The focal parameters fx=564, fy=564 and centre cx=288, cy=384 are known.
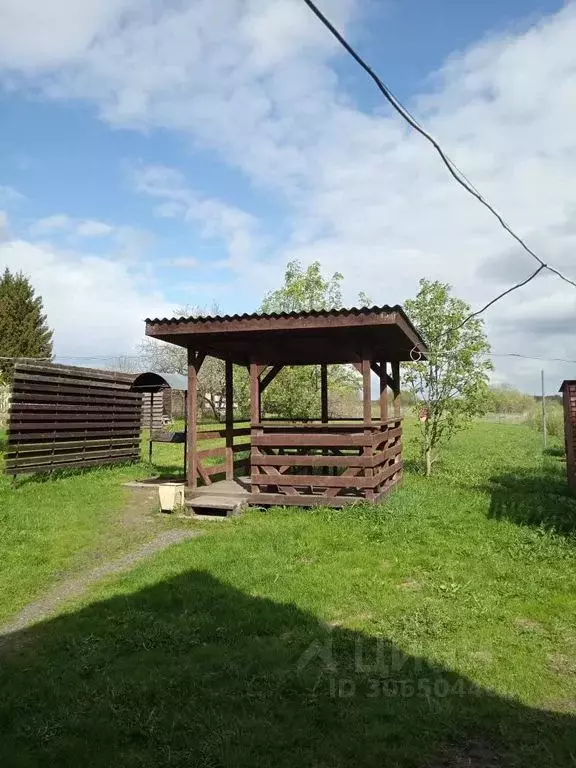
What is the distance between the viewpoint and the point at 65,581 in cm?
588

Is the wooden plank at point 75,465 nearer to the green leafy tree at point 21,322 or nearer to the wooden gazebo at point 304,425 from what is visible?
the wooden gazebo at point 304,425

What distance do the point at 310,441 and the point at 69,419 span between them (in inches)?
262

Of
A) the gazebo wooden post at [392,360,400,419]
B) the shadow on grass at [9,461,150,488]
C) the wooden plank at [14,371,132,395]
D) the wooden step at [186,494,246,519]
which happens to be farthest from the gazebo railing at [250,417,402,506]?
the wooden plank at [14,371,132,395]

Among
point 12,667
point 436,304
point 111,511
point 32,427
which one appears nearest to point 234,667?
point 12,667

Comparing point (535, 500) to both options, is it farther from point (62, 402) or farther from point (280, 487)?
point (62, 402)

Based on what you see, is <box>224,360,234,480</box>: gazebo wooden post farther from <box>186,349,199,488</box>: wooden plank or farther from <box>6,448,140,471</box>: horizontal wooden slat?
<box>6,448,140,471</box>: horizontal wooden slat

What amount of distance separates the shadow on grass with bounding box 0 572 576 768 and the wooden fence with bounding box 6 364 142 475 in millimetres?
7553

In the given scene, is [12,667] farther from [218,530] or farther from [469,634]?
[218,530]

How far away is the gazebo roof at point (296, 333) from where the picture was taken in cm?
817

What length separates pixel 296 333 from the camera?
29.5 ft

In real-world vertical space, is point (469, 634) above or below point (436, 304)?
below

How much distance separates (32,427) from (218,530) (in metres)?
5.79

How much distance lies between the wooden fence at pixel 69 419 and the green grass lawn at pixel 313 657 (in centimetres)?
469

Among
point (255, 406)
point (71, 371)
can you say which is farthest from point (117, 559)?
point (71, 371)
